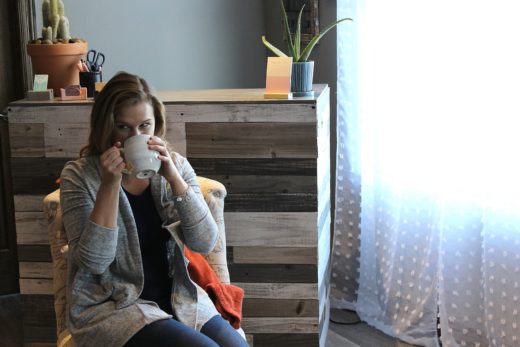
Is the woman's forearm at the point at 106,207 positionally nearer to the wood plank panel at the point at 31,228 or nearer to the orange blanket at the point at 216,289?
the orange blanket at the point at 216,289

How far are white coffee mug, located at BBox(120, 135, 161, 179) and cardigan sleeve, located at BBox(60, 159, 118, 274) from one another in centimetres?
16

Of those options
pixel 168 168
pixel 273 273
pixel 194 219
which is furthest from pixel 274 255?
pixel 168 168

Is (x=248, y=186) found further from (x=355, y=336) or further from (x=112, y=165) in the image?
(x=355, y=336)

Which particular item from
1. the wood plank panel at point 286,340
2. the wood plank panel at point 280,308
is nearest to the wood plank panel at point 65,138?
the wood plank panel at point 280,308

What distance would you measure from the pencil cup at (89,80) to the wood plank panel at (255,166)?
0.43 meters

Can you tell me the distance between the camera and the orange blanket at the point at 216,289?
83.9 inches

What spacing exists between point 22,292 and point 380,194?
1.43 metres

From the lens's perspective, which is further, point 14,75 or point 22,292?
point 14,75

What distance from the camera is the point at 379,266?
3.32m

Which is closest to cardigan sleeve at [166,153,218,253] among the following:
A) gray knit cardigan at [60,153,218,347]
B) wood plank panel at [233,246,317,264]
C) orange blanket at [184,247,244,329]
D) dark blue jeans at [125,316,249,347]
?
gray knit cardigan at [60,153,218,347]

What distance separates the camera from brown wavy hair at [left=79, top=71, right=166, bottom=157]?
77.9 inches

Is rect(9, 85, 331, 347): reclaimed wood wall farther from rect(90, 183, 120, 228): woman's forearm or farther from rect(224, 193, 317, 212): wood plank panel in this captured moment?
rect(90, 183, 120, 228): woman's forearm

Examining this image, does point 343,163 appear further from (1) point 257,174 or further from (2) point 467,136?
(1) point 257,174

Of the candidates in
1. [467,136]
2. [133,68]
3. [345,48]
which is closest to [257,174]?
[467,136]
